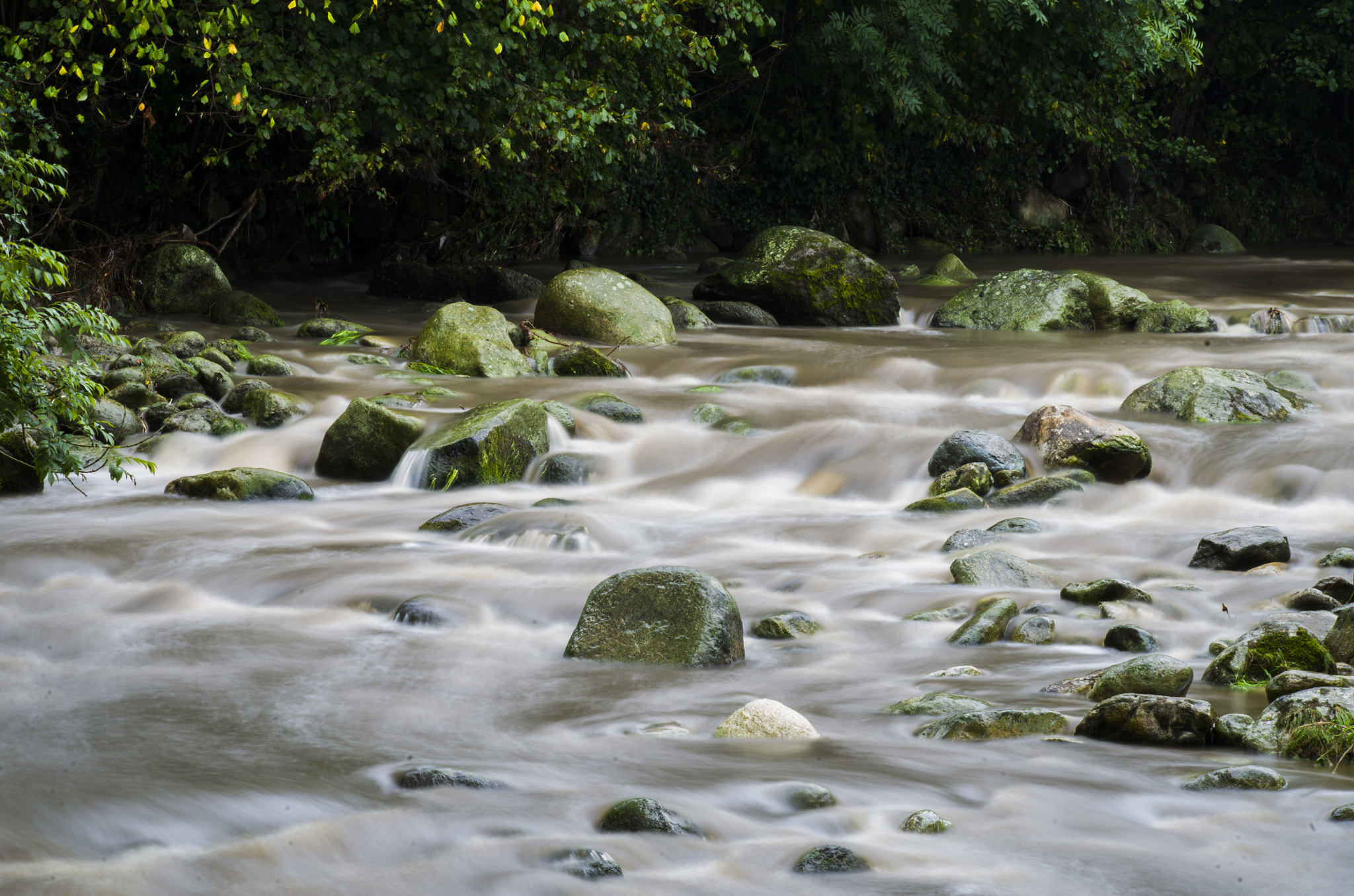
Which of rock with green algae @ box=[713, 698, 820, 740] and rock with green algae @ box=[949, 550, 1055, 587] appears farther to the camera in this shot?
rock with green algae @ box=[949, 550, 1055, 587]

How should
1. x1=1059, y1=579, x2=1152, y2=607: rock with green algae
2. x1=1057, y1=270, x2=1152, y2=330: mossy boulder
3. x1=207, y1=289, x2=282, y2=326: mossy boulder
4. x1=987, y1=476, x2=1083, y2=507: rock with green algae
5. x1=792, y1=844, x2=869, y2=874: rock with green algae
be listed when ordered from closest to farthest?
x1=792, y1=844, x2=869, y2=874: rock with green algae < x1=1059, y1=579, x2=1152, y2=607: rock with green algae < x1=987, y1=476, x2=1083, y2=507: rock with green algae < x1=207, y1=289, x2=282, y2=326: mossy boulder < x1=1057, y1=270, x2=1152, y2=330: mossy boulder

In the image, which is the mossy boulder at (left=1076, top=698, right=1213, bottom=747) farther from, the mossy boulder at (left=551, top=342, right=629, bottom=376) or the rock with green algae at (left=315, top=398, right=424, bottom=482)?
the mossy boulder at (left=551, top=342, right=629, bottom=376)

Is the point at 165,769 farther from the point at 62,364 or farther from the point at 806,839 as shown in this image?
the point at 62,364

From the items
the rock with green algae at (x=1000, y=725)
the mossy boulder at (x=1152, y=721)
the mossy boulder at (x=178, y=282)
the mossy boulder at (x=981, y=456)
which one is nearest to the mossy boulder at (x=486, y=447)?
the mossy boulder at (x=981, y=456)

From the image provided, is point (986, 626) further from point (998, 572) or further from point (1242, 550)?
point (1242, 550)

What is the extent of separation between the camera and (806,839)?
2990mm

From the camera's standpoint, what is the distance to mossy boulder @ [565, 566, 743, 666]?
449 centimetres

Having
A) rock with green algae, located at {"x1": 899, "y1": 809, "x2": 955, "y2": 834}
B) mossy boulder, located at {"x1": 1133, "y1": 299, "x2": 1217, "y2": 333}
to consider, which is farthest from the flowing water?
mossy boulder, located at {"x1": 1133, "y1": 299, "x2": 1217, "y2": 333}

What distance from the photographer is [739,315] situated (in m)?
13.5

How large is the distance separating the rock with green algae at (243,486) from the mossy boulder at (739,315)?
6986mm

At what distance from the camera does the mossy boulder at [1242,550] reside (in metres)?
5.71

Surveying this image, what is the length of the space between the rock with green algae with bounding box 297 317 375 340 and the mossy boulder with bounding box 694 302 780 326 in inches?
151

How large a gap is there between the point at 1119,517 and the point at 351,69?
8589mm

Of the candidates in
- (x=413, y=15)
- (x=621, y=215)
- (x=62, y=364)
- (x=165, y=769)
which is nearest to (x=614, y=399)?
(x=62, y=364)
